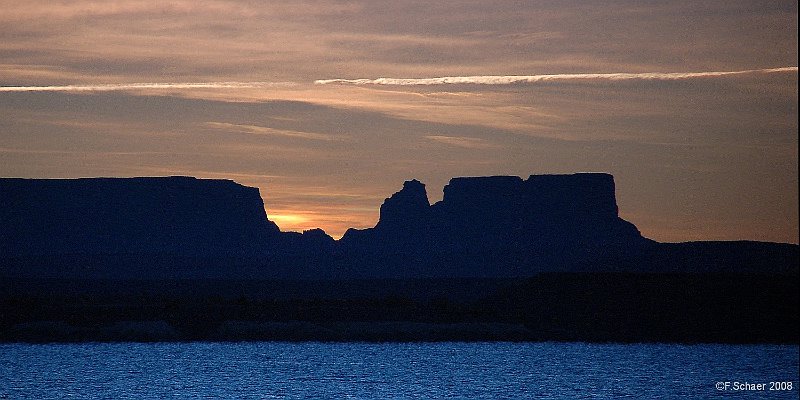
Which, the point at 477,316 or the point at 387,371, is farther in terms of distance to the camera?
the point at 477,316

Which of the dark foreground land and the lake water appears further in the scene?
the dark foreground land

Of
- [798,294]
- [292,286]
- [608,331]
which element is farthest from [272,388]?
[292,286]

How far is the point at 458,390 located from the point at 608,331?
71363mm

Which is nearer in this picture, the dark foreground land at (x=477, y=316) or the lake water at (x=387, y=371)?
the lake water at (x=387, y=371)

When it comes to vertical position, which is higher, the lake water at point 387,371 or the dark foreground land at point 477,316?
the dark foreground land at point 477,316

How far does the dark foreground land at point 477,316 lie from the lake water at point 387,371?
13015mm

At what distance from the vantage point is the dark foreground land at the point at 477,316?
12769cm

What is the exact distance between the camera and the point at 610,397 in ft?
204

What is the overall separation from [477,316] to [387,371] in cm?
5601

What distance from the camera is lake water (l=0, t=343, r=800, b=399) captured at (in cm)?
6431

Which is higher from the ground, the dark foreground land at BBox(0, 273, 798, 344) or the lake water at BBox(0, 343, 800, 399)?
the dark foreground land at BBox(0, 273, 798, 344)

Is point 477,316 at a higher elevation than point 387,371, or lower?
higher

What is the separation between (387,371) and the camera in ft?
260

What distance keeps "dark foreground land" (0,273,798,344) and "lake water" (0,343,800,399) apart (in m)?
13.0
